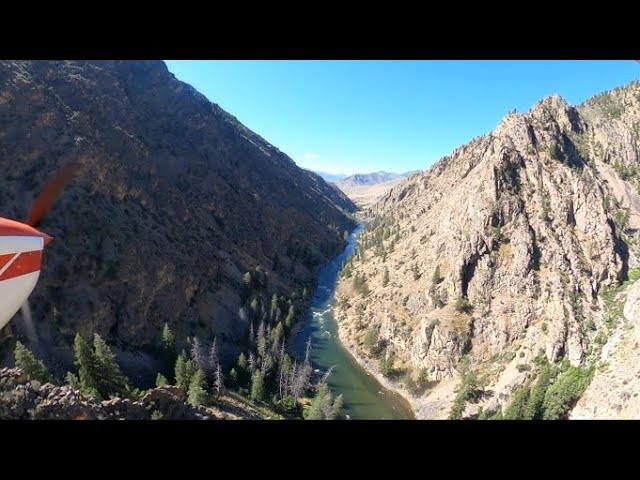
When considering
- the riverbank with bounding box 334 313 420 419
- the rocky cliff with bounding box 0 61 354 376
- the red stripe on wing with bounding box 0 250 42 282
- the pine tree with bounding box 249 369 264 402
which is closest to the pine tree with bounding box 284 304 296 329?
the rocky cliff with bounding box 0 61 354 376

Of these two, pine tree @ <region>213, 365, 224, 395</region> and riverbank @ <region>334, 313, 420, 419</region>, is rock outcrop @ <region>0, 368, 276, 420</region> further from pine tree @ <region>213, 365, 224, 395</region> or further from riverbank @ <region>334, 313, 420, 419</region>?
riverbank @ <region>334, 313, 420, 419</region>

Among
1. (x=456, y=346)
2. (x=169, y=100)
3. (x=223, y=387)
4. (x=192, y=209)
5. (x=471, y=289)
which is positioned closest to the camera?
(x=223, y=387)

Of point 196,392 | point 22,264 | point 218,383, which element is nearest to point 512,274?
point 218,383

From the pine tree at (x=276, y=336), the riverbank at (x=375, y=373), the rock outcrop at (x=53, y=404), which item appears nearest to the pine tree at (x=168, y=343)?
the pine tree at (x=276, y=336)

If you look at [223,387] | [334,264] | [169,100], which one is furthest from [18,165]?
[169,100]

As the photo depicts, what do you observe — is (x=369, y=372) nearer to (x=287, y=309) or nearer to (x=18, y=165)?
(x=287, y=309)

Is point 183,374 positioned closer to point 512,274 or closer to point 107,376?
point 107,376
